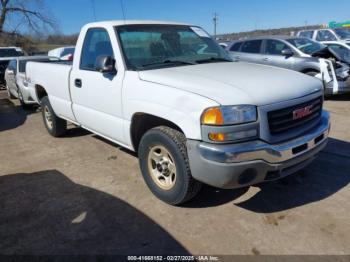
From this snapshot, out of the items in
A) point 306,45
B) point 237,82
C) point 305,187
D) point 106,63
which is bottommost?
point 305,187

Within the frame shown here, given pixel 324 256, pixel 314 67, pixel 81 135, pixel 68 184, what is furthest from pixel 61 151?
pixel 314 67

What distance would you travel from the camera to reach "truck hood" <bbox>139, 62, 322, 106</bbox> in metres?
2.92

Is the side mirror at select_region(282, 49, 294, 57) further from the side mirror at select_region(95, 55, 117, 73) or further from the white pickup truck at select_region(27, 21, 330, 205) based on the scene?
the side mirror at select_region(95, 55, 117, 73)

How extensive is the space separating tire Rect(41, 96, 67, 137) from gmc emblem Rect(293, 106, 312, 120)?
4355 mm

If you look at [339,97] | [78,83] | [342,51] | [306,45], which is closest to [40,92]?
[78,83]

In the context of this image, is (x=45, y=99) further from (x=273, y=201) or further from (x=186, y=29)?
(x=273, y=201)

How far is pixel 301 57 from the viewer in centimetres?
891

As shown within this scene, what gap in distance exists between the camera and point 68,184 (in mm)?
4250

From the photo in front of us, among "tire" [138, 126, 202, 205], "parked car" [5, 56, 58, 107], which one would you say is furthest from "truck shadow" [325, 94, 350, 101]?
"parked car" [5, 56, 58, 107]

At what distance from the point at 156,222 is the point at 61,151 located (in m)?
2.90

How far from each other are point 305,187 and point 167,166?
5.44 feet

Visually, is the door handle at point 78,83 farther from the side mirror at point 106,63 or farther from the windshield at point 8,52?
the windshield at point 8,52

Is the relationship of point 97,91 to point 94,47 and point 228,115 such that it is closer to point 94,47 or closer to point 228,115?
point 94,47

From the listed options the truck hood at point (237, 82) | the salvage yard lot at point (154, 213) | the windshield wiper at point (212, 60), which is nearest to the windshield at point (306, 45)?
the salvage yard lot at point (154, 213)
